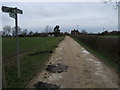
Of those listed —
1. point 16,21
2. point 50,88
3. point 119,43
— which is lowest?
point 50,88

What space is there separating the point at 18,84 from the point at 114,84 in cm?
342

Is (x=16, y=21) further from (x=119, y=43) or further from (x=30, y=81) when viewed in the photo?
(x=119, y=43)

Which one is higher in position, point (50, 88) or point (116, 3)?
point (116, 3)

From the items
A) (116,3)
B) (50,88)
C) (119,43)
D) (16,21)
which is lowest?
(50,88)

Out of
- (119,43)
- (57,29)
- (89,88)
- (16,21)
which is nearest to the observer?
(89,88)

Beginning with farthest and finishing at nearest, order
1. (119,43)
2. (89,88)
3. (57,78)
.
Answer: (119,43), (57,78), (89,88)

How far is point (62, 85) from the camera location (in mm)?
6836

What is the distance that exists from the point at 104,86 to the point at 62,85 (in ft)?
4.71

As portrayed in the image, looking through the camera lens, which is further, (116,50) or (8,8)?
(116,50)

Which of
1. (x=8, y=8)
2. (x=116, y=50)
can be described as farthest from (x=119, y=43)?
(x=8, y=8)

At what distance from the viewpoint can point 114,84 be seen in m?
6.92

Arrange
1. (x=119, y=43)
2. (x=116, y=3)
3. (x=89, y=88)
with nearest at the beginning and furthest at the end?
(x=89, y=88) < (x=116, y=3) < (x=119, y=43)

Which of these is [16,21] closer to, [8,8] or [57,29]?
[8,8]

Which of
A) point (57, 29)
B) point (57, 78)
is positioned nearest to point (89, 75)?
point (57, 78)
